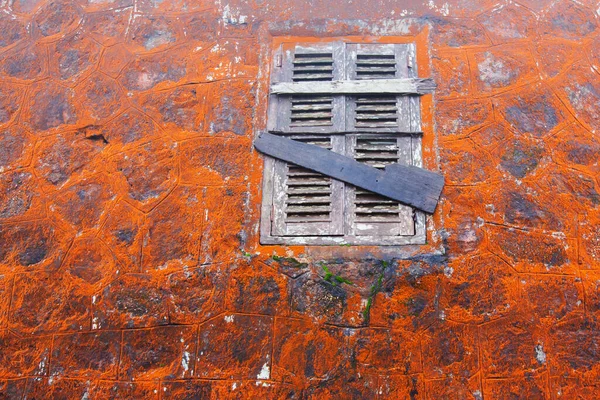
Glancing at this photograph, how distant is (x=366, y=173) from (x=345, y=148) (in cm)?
32

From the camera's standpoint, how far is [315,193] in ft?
14.4

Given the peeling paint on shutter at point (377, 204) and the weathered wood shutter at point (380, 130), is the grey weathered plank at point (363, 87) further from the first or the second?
the peeling paint on shutter at point (377, 204)

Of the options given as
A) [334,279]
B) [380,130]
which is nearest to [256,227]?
[334,279]

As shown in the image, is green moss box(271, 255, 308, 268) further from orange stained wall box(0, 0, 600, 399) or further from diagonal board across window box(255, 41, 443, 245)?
diagonal board across window box(255, 41, 443, 245)

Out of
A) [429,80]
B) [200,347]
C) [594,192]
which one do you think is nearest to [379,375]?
[200,347]

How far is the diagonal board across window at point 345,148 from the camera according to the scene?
4234 millimetres

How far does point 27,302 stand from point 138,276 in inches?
35.4

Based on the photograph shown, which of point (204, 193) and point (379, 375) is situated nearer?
point (379, 375)

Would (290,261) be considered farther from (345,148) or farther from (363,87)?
(363,87)

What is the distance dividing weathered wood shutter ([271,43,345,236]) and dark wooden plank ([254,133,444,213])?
0.27ft

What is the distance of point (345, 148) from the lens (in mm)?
4539

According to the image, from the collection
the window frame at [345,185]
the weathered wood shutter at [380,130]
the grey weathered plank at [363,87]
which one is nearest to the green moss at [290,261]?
the window frame at [345,185]

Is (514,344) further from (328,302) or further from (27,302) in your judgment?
(27,302)

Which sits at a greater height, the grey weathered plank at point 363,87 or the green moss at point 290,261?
the grey weathered plank at point 363,87
